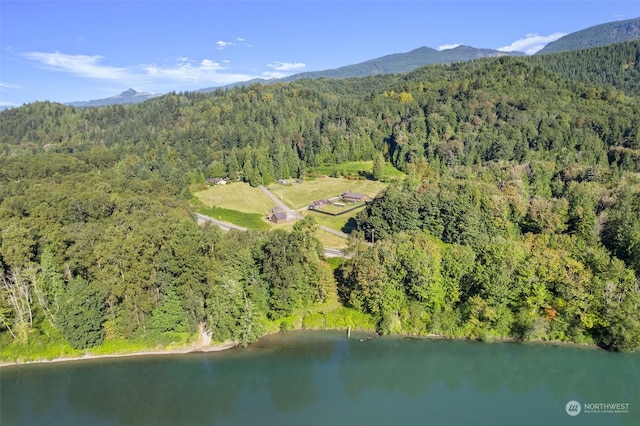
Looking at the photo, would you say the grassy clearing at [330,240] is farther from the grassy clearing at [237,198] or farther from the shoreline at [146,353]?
the shoreline at [146,353]

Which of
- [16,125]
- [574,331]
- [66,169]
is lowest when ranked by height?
[574,331]

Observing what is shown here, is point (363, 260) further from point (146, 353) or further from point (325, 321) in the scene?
point (146, 353)

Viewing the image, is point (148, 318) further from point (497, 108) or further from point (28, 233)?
point (497, 108)

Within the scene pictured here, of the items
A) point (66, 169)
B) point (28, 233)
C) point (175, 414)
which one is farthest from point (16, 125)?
point (175, 414)

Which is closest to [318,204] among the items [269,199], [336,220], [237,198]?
[336,220]

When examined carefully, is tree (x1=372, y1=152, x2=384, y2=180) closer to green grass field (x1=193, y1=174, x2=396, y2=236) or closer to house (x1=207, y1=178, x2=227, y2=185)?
green grass field (x1=193, y1=174, x2=396, y2=236)
